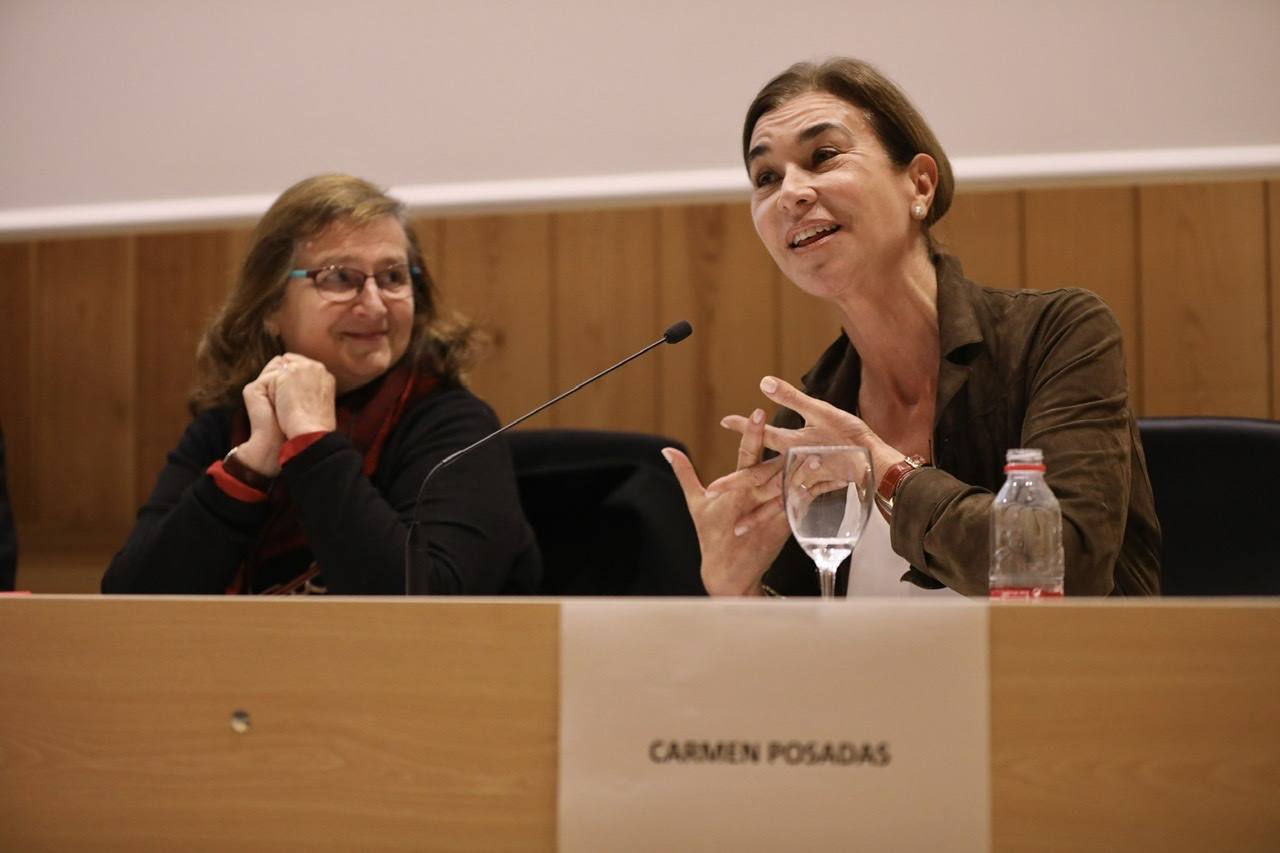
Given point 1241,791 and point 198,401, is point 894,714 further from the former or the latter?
point 198,401

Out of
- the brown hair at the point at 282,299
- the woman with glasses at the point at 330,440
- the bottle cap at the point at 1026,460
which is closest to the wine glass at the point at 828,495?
the bottle cap at the point at 1026,460

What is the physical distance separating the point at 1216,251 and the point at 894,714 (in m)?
1.80

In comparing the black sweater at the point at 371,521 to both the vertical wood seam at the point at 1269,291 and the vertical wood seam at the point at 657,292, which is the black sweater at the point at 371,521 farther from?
the vertical wood seam at the point at 1269,291

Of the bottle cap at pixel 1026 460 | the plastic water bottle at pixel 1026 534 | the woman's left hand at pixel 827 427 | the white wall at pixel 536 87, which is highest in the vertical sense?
the white wall at pixel 536 87

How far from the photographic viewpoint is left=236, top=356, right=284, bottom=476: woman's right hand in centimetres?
179

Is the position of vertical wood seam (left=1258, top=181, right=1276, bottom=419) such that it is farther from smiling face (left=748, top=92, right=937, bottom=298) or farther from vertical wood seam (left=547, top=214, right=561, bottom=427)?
vertical wood seam (left=547, top=214, right=561, bottom=427)

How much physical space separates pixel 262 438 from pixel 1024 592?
1.22m

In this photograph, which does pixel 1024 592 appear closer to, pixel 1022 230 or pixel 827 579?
pixel 827 579

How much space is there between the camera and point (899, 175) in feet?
5.31

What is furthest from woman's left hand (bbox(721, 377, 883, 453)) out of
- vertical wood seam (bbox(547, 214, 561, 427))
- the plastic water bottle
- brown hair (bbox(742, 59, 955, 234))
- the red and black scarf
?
vertical wood seam (bbox(547, 214, 561, 427))

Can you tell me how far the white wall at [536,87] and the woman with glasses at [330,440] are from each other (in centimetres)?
51

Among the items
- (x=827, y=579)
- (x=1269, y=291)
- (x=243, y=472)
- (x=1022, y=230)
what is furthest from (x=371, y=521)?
(x=1269, y=291)

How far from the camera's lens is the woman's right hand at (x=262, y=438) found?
1790 mm

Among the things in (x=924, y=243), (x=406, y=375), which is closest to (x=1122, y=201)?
(x=924, y=243)
